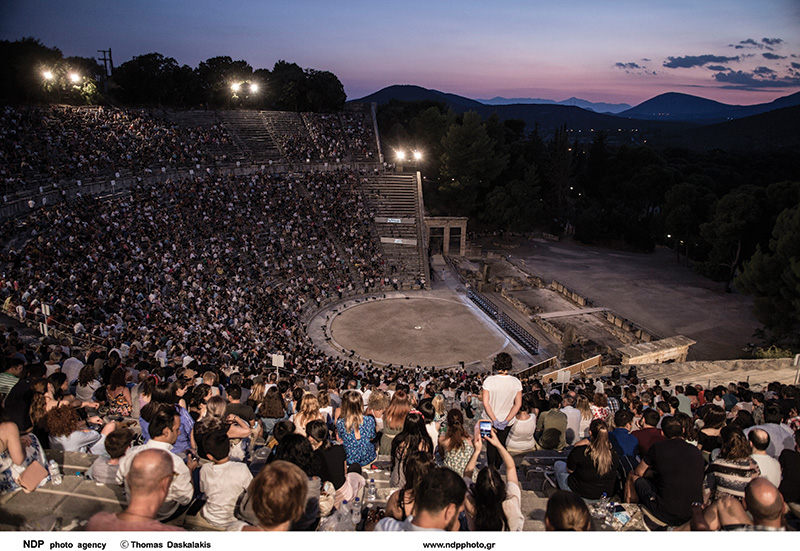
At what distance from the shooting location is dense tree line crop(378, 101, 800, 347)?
27.0 metres

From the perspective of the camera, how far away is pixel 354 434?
6.63 meters

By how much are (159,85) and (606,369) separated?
1707 inches

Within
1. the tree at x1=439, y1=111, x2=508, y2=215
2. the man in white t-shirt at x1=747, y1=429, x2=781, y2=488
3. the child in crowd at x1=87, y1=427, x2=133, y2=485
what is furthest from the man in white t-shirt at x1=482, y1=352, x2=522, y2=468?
the tree at x1=439, y1=111, x2=508, y2=215

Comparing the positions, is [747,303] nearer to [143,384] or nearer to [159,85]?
[143,384]

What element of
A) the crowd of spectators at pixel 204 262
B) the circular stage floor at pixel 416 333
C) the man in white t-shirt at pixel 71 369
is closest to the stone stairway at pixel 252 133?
the crowd of spectators at pixel 204 262

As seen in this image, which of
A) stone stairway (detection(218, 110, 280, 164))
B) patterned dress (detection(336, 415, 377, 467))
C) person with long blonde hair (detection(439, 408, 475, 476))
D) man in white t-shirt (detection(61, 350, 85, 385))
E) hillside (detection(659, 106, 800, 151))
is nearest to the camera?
person with long blonde hair (detection(439, 408, 475, 476))

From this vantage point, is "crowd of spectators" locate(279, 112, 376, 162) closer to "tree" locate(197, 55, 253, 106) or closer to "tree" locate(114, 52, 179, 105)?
"tree" locate(197, 55, 253, 106)

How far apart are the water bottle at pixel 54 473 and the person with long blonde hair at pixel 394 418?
3810mm

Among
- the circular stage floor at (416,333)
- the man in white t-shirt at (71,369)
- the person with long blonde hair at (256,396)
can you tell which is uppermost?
the man in white t-shirt at (71,369)

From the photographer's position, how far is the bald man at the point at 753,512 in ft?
13.9

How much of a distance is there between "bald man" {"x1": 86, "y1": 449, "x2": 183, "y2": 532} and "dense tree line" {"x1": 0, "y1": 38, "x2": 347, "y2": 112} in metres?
36.9

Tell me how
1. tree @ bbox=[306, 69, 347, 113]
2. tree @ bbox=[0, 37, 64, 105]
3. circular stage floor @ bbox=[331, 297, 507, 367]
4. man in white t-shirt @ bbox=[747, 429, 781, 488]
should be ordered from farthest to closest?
tree @ bbox=[306, 69, 347, 113] → tree @ bbox=[0, 37, 64, 105] → circular stage floor @ bbox=[331, 297, 507, 367] → man in white t-shirt @ bbox=[747, 429, 781, 488]

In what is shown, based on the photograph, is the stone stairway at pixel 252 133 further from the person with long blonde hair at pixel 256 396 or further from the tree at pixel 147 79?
the person with long blonde hair at pixel 256 396

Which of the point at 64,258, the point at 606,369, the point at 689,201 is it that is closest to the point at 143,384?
the point at 64,258
